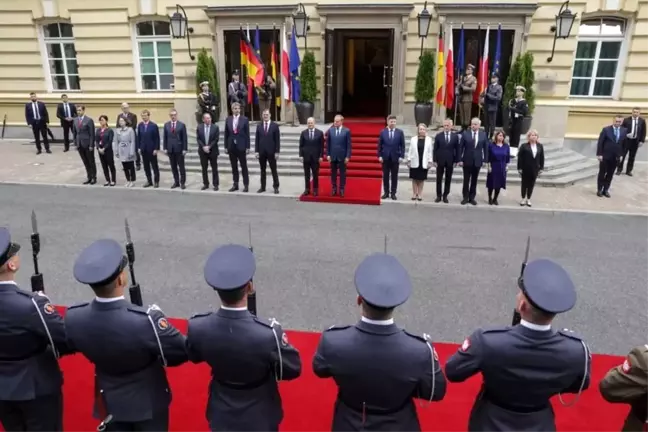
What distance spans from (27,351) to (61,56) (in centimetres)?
1734

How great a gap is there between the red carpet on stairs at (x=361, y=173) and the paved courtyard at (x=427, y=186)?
60 centimetres

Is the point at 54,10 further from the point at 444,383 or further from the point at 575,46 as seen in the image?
the point at 444,383

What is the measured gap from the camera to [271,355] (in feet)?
9.18

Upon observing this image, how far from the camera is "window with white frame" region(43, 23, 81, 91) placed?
17.1 m

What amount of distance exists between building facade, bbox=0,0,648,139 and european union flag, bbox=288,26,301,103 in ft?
2.05

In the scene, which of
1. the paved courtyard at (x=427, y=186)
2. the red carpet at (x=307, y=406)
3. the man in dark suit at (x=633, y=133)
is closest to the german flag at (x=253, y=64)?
the paved courtyard at (x=427, y=186)

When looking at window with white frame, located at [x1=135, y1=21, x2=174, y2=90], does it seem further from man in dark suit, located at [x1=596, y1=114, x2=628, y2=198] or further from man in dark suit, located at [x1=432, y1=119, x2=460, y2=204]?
man in dark suit, located at [x1=596, y1=114, x2=628, y2=198]

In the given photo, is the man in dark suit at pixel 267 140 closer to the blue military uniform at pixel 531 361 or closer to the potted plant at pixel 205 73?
the potted plant at pixel 205 73

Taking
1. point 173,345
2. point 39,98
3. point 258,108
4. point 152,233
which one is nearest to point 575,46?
point 258,108

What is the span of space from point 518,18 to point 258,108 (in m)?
8.44

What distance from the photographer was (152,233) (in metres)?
8.80

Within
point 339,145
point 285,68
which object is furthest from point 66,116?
point 339,145

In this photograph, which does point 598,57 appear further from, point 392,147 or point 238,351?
point 238,351

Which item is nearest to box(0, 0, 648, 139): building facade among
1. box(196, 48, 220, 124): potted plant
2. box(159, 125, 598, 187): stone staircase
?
box(196, 48, 220, 124): potted plant
